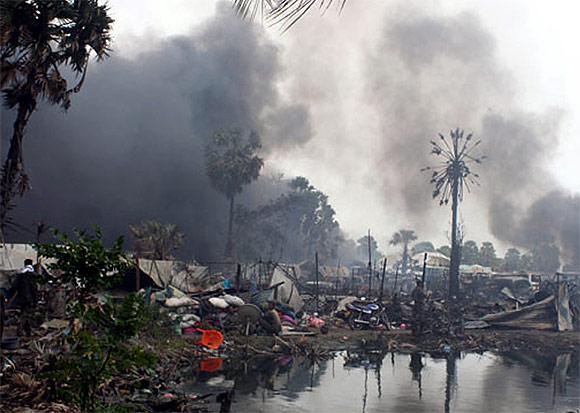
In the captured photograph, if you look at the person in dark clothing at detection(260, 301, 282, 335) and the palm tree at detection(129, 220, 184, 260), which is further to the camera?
the palm tree at detection(129, 220, 184, 260)

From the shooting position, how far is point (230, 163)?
179 ft

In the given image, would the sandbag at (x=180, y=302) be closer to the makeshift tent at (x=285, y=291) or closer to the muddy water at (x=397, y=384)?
the muddy water at (x=397, y=384)

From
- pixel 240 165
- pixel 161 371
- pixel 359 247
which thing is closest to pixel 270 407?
pixel 161 371

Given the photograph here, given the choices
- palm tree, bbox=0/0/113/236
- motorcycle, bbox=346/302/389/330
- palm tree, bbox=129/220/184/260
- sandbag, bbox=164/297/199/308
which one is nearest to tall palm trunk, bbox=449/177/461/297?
motorcycle, bbox=346/302/389/330

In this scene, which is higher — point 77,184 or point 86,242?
point 77,184

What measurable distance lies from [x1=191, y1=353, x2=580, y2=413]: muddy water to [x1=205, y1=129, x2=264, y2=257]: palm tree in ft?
127

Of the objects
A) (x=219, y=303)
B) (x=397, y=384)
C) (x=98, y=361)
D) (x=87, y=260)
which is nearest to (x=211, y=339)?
(x=219, y=303)

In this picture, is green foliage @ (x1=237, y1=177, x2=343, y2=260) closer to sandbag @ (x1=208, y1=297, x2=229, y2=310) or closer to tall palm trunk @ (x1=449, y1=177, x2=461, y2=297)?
tall palm trunk @ (x1=449, y1=177, x2=461, y2=297)

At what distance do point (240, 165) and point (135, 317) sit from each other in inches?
1918

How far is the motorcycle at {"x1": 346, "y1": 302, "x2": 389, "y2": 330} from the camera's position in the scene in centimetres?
2242

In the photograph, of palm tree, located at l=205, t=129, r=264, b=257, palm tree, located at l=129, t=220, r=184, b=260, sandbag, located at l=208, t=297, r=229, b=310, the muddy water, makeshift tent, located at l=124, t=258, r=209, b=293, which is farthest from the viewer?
palm tree, located at l=205, t=129, r=264, b=257

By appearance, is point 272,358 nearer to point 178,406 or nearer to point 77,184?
point 178,406

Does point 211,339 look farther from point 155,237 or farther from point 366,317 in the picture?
point 155,237

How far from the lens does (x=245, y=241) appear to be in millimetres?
63031
